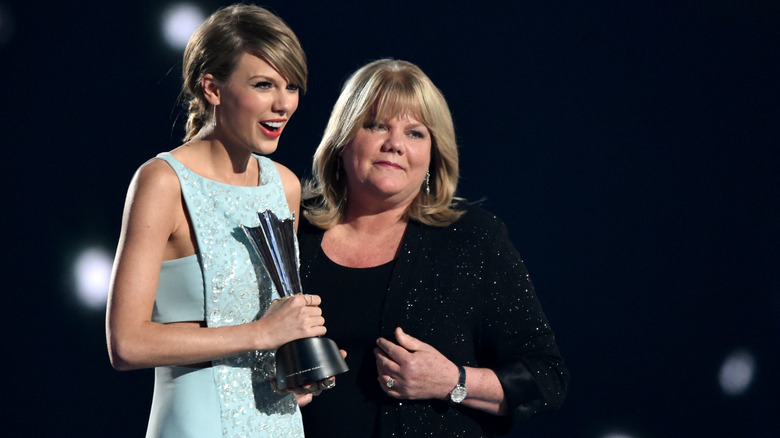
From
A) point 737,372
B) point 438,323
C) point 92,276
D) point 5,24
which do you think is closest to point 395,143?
point 438,323

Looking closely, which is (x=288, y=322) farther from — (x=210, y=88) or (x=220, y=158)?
(x=210, y=88)

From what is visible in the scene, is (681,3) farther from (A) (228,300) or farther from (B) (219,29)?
(A) (228,300)

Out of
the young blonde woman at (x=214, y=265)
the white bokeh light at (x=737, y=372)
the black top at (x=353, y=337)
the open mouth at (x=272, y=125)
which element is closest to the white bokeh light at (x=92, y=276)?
the black top at (x=353, y=337)

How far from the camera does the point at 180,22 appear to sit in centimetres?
223

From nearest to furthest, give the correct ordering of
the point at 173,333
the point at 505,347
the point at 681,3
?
the point at 173,333 < the point at 505,347 < the point at 681,3

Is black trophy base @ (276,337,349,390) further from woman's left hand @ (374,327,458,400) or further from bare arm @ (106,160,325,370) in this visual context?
woman's left hand @ (374,327,458,400)

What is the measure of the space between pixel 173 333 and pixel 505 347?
2.43 feet

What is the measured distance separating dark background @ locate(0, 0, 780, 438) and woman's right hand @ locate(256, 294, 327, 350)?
1.10 m

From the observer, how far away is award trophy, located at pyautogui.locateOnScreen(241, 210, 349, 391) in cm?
129

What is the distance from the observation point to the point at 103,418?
7.50 feet

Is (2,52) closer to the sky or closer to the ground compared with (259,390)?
closer to the sky

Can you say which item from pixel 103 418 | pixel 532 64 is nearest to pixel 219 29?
pixel 532 64

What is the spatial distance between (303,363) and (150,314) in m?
0.24

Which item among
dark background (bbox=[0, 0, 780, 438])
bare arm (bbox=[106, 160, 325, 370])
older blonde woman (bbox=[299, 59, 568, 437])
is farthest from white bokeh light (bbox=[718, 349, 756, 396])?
bare arm (bbox=[106, 160, 325, 370])
